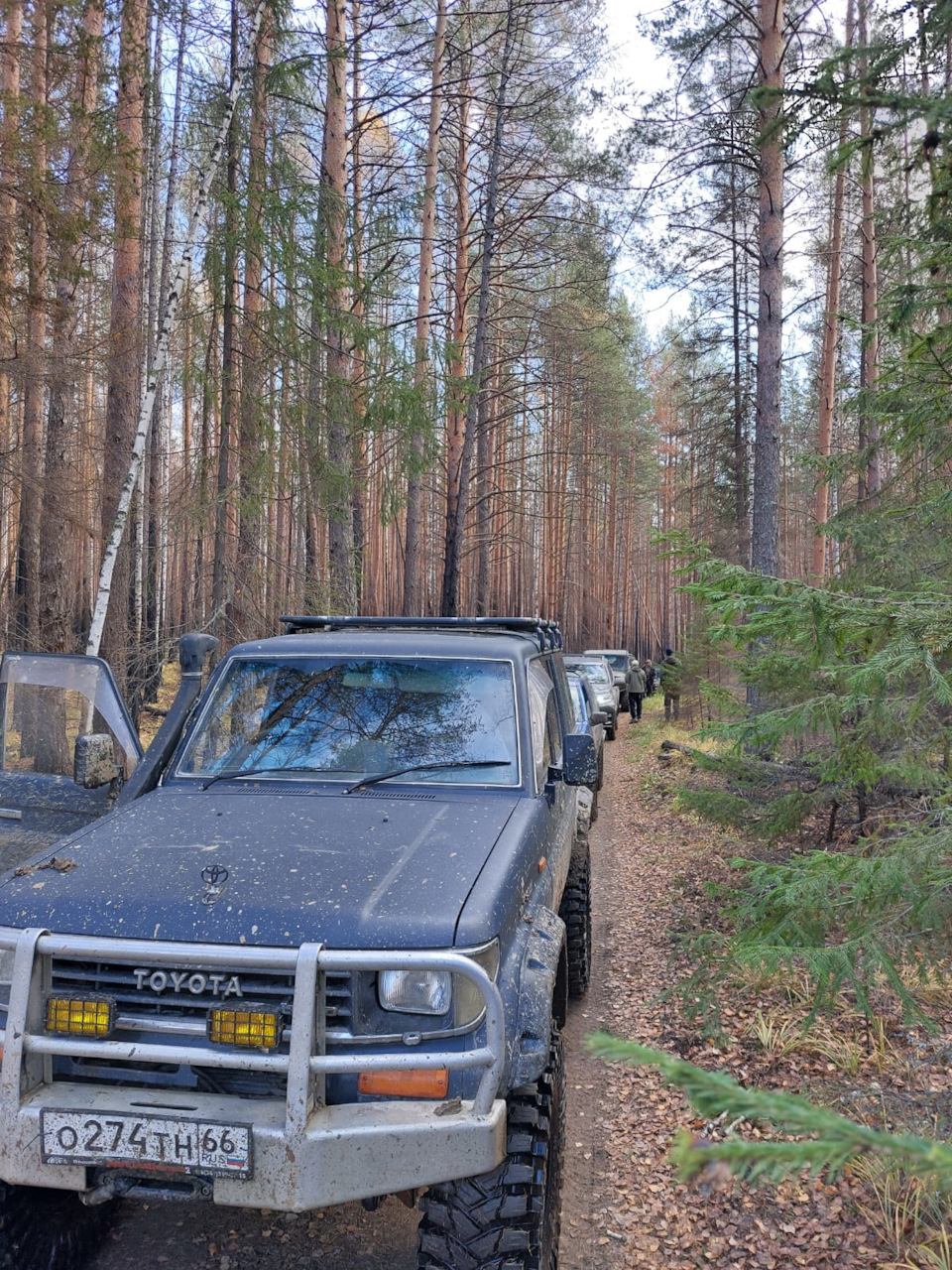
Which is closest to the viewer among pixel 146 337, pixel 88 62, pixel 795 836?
pixel 795 836

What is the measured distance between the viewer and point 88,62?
32.9ft

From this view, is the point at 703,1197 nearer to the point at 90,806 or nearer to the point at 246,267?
the point at 90,806

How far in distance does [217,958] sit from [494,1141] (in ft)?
3.08

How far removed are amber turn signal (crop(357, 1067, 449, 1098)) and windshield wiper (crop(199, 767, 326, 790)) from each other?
156 cm

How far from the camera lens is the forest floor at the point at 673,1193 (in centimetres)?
334

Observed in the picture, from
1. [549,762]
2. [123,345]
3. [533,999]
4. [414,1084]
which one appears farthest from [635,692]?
[414,1084]

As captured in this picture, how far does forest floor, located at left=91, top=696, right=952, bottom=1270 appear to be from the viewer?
334 cm

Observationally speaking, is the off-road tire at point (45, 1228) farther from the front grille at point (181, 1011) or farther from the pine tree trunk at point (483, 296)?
the pine tree trunk at point (483, 296)

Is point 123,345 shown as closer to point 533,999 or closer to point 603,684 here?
point 533,999

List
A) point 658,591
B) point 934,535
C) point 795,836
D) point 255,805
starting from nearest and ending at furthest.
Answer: point 255,805, point 934,535, point 795,836, point 658,591

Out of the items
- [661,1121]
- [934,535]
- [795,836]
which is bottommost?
[661,1121]

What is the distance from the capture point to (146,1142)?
2.50 metres

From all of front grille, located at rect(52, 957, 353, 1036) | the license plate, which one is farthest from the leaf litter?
the license plate

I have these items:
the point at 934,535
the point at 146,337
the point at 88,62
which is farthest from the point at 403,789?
the point at 146,337
